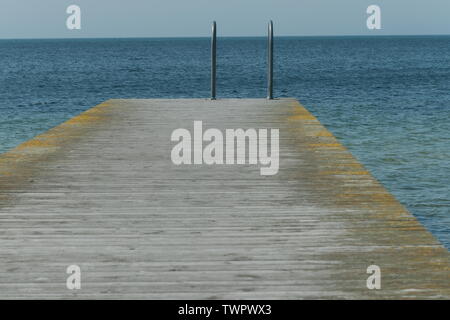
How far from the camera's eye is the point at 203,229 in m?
5.48

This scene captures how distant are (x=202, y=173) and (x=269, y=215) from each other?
1777 mm

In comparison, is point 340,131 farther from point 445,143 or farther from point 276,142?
point 276,142

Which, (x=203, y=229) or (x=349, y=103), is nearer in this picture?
(x=203, y=229)

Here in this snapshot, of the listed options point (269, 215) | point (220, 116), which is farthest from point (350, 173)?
point (220, 116)

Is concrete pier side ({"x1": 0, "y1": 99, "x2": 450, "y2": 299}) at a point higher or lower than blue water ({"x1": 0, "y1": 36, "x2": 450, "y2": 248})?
higher

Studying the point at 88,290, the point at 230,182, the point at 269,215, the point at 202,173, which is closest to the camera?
the point at 88,290

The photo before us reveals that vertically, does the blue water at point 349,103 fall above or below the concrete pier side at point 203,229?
below

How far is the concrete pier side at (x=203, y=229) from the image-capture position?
4.33 m

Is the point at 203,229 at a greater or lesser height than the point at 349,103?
greater

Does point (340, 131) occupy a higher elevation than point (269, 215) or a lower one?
lower

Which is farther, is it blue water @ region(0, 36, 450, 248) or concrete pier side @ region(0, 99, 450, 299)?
blue water @ region(0, 36, 450, 248)

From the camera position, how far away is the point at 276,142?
937 cm

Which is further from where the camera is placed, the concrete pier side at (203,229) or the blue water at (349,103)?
the blue water at (349,103)

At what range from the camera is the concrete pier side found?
4332mm
